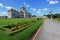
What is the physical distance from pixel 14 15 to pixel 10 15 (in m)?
4.61

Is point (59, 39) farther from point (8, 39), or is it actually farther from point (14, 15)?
point (14, 15)

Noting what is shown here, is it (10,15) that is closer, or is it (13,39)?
(13,39)

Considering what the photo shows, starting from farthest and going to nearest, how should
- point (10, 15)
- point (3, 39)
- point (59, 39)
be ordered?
point (10, 15) < point (59, 39) < point (3, 39)

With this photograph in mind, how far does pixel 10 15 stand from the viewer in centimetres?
16512

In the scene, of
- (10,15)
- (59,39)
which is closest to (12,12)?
(10,15)

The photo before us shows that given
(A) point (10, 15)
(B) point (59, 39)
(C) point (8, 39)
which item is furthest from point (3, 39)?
(A) point (10, 15)

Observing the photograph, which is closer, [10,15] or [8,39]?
[8,39]

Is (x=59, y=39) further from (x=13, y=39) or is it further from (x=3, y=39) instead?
(x=3, y=39)

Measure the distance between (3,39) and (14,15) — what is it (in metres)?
159

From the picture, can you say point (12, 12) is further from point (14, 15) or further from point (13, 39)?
point (13, 39)

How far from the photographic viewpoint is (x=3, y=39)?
895 centimetres

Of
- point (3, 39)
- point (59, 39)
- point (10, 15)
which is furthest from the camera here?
point (10, 15)

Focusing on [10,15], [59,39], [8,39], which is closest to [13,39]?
[8,39]

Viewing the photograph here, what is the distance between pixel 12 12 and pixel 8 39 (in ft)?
518
